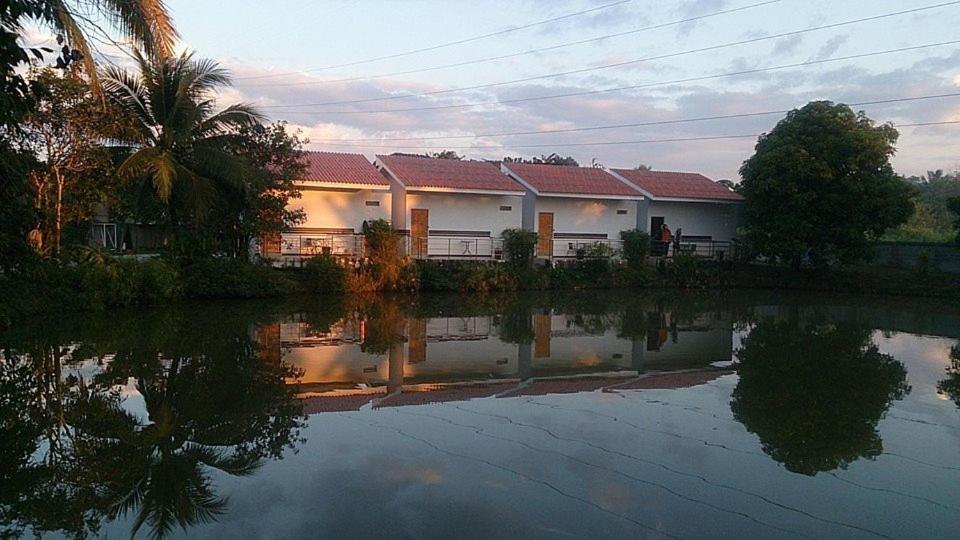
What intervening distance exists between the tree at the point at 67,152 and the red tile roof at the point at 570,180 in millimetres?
15462

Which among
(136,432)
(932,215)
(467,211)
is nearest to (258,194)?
(467,211)

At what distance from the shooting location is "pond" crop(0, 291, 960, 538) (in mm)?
5309

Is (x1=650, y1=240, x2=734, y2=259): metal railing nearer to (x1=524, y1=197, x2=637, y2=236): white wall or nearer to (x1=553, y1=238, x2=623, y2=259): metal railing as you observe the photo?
(x1=524, y1=197, x2=637, y2=236): white wall

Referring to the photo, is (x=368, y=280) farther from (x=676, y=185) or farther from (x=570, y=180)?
(x=676, y=185)

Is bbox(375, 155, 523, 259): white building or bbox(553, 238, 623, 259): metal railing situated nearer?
bbox(375, 155, 523, 259): white building

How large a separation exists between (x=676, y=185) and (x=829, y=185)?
6586 mm

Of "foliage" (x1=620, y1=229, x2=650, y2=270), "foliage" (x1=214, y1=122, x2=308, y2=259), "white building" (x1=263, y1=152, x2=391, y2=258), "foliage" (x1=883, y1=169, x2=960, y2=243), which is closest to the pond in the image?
"foliage" (x1=214, y1=122, x2=308, y2=259)

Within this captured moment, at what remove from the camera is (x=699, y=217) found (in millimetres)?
32844

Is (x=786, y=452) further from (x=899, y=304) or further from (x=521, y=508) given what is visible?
(x=899, y=304)

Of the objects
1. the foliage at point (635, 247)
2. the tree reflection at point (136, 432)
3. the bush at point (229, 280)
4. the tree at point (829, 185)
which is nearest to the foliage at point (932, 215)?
the tree at point (829, 185)

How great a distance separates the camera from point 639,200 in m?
30.6

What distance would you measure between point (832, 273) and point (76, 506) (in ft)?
96.3

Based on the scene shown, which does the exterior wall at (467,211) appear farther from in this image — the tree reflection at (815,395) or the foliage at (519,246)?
the tree reflection at (815,395)

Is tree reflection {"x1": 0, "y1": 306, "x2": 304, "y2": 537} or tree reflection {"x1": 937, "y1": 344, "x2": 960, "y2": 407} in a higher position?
tree reflection {"x1": 0, "y1": 306, "x2": 304, "y2": 537}
